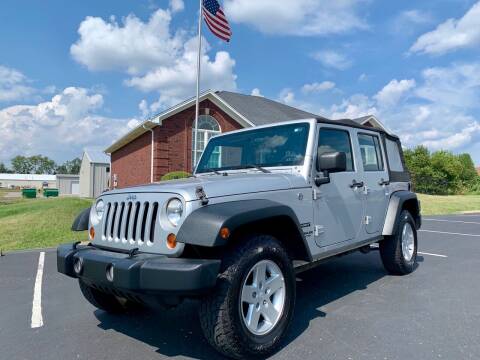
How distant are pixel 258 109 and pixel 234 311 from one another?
70.8 ft

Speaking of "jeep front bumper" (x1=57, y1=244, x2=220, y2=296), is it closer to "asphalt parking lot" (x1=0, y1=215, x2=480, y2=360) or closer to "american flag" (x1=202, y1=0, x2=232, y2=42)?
"asphalt parking lot" (x1=0, y1=215, x2=480, y2=360)

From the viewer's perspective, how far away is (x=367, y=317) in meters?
3.86

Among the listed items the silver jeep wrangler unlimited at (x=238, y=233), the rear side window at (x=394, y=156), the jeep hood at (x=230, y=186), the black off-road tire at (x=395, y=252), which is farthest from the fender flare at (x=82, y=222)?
the rear side window at (x=394, y=156)

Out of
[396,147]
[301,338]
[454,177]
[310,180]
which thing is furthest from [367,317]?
[454,177]

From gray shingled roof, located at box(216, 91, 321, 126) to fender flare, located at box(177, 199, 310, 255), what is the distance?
17.5m

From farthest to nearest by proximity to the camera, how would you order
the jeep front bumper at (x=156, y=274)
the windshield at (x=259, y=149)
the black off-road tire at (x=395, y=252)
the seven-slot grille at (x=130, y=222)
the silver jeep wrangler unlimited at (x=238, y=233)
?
1. the black off-road tire at (x=395, y=252)
2. the windshield at (x=259, y=149)
3. the seven-slot grille at (x=130, y=222)
4. the silver jeep wrangler unlimited at (x=238, y=233)
5. the jeep front bumper at (x=156, y=274)

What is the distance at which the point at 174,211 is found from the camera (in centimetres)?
287

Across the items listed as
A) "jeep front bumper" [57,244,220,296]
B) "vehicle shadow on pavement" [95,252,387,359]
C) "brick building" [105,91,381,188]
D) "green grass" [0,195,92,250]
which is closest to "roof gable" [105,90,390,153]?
"brick building" [105,91,381,188]

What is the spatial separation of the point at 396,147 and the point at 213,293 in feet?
14.1

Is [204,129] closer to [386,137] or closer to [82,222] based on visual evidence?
[386,137]

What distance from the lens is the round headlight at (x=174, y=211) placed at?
2836mm

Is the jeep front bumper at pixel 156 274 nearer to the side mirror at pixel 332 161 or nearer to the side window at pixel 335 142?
the side mirror at pixel 332 161

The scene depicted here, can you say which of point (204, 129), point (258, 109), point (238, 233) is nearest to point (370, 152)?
point (238, 233)

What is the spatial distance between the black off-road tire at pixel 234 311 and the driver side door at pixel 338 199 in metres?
1.00
